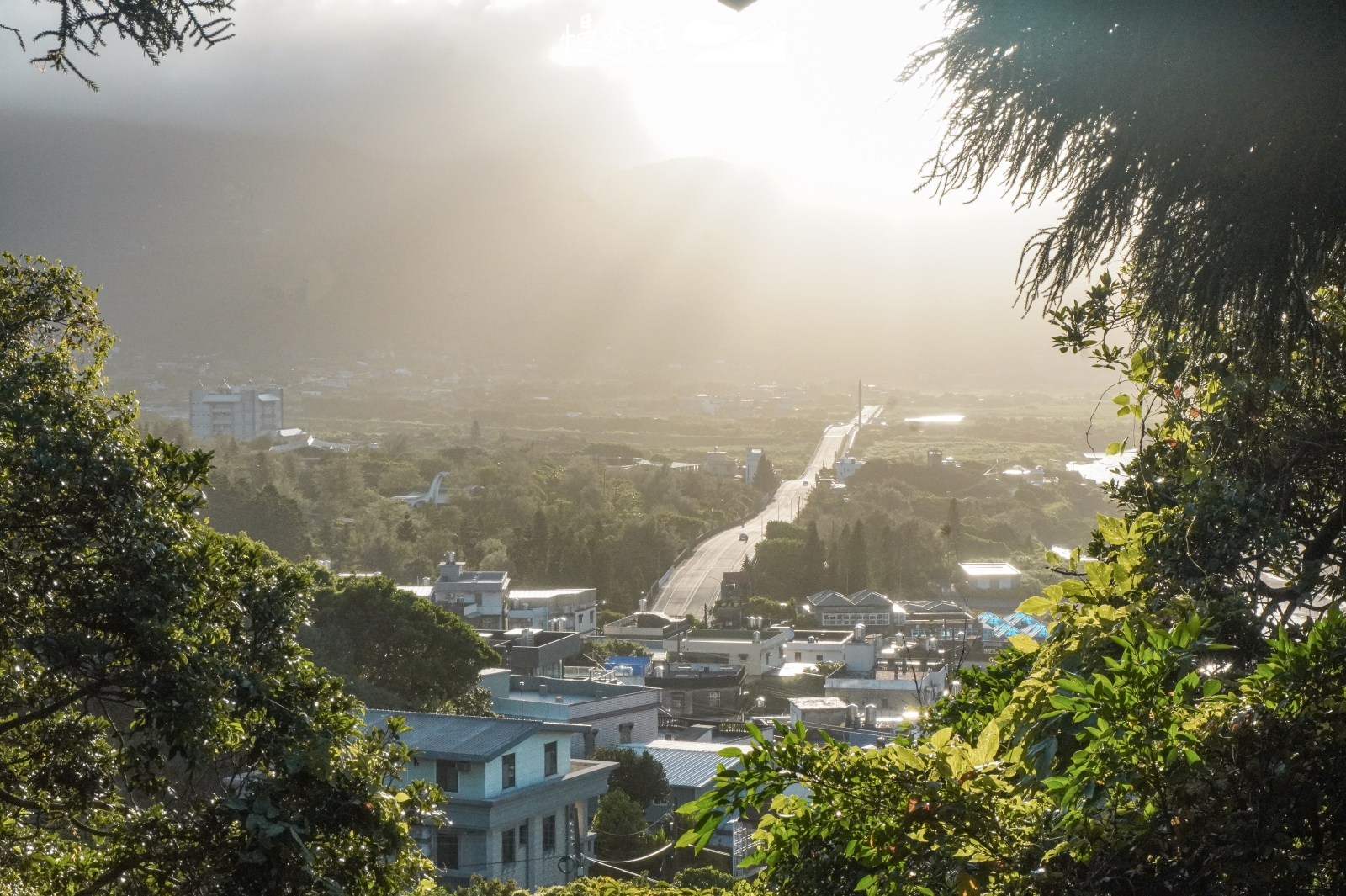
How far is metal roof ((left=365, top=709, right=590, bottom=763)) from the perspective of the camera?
13.6m

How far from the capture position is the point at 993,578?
153 feet

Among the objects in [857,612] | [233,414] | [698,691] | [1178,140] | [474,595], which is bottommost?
[698,691]

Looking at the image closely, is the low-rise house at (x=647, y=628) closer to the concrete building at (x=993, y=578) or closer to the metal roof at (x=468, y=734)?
the concrete building at (x=993, y=578)

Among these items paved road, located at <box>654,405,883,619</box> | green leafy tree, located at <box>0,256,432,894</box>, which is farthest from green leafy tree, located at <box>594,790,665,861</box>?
paved road, located at <box>654,405,883,619</box>

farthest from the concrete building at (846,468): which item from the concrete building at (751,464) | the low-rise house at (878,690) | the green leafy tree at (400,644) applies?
the green leafy tree at (400,644)

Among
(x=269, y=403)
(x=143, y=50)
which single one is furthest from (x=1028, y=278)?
(x=269, y=403)

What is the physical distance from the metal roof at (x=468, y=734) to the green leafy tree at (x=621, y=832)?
1.11 metres

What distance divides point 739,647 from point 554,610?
7.91m

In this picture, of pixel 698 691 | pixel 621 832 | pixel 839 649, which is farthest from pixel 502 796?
pixel 839 649

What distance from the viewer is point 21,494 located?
343cm

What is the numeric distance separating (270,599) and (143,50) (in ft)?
5.75

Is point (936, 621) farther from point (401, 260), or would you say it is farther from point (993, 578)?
point (401, 260)

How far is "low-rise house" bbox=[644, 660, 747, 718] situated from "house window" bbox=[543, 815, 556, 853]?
11240mm

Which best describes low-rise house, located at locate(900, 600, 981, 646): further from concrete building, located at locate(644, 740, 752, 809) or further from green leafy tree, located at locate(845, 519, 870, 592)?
concrete building, located at locate(644, 740, 752, 809)
